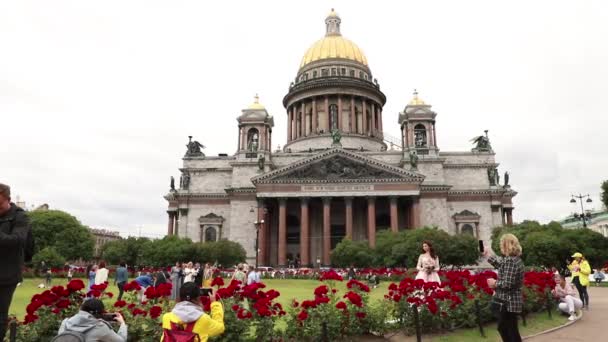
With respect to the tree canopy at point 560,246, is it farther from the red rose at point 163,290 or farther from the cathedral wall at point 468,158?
the red rose at point 163,290

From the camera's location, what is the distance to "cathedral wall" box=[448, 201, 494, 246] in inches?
2208

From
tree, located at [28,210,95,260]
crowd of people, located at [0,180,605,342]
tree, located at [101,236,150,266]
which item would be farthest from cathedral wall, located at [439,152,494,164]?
crowd of people, located at [0,180,605,342]

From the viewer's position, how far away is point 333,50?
7425 cm

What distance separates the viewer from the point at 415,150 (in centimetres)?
5897

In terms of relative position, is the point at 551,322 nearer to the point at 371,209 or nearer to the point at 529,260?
the point at 529,260

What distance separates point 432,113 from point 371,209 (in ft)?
60.1

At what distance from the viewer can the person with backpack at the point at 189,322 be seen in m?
5.52

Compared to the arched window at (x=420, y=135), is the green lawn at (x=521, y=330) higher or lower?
lower

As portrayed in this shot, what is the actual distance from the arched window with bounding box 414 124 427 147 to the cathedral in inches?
5.4

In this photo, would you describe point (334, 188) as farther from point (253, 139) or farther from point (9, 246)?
point (9, 246)

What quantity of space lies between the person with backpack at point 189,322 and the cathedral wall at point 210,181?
184 feet

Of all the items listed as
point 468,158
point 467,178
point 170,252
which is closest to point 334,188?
point 467,178

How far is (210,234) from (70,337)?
5528 cm

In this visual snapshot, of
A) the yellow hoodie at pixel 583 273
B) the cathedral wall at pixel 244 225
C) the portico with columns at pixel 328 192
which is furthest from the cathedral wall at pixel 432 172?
the yellow hoodie at pixel 583 273
